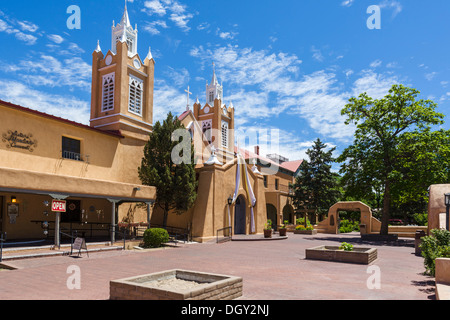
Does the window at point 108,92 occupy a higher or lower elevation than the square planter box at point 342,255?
higher

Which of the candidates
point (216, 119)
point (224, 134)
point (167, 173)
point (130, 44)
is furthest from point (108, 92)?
point (224, 134)

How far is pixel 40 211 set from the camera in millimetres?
18703

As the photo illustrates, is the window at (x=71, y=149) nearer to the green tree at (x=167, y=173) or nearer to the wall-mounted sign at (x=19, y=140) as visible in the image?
the wall-mounted sign at (x=19, y=140)

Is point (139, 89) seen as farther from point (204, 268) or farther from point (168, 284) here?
point (168, 284)

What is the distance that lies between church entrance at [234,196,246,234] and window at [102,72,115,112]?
41.0 feet

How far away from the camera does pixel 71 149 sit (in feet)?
65.0

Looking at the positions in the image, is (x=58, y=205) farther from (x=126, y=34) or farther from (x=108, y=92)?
(x=126, y=34)

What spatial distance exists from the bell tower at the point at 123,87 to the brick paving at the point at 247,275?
1080 centimetres

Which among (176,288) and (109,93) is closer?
(176,288)

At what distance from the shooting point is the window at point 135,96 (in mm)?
24891

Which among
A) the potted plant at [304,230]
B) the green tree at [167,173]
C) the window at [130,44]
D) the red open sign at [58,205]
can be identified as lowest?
the potted plant at [304,230]

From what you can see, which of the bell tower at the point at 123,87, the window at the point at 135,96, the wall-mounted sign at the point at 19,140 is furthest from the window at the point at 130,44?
the wall-mounted sign at the point at 19,140

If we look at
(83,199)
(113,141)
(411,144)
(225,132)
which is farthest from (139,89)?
(411,144)

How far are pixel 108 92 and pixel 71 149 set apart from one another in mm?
6364
